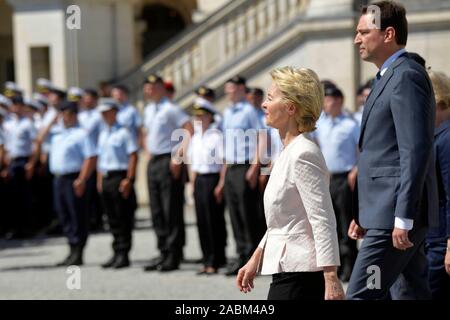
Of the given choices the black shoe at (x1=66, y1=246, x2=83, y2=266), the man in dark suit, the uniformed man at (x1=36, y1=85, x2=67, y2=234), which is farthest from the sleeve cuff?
the uniformed man at (x1=36, y1=85, x2=67, y2=234)

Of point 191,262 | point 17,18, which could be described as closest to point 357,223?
point 191,262

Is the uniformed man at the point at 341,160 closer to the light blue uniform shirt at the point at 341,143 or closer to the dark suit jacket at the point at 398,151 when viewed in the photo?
the light blue uniform shirt at the point at 341,143

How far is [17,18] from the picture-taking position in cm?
1825

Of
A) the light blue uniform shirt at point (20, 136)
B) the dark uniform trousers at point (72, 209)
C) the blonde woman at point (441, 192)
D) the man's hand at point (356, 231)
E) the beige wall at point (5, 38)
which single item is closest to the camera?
the man's hand at point (356, 231)

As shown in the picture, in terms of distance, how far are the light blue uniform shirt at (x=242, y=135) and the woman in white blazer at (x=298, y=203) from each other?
5.71 m

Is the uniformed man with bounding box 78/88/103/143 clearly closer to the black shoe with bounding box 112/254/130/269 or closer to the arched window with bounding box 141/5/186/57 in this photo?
the black shoe with bounding box 112/254/130/269

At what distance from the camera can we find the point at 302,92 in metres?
4.92

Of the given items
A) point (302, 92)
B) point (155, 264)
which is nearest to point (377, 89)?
point (302, 92)

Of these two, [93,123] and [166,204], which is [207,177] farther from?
[93,123]

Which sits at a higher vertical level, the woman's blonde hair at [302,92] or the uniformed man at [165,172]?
the woman's blonde hair at [302,92]

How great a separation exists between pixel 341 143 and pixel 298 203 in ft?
17.3

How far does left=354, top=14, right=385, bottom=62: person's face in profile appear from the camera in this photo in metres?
5.32

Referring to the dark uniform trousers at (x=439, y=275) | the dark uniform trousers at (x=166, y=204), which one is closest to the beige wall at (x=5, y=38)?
the dark uniform trousers at (x=166, y=204)

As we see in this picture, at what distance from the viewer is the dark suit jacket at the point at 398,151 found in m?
5.05
